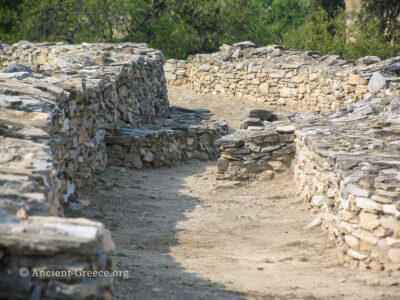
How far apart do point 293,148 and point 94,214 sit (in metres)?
3.50

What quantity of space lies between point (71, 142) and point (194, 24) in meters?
20.5

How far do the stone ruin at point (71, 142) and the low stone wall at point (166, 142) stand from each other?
0.07 ft

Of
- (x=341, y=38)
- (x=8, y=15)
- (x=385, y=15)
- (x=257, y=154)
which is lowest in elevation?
(x=257, y=154)

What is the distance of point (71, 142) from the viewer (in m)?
5.89

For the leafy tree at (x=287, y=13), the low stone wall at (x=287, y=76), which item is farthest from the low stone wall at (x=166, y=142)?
the leafy tree at (x=287, y=13)

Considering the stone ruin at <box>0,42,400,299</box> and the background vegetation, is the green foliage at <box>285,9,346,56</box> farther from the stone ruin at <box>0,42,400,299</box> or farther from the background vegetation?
the stone ruin at <box>0,42,400,299</box>

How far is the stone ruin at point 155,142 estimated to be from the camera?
2324 millimetres

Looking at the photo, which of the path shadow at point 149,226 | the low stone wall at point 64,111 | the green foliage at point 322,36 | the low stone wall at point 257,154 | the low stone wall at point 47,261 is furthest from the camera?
the green foliage at point 322,36

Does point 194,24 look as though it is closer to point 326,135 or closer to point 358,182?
point 326,135

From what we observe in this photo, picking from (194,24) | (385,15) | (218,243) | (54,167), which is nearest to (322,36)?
(385,15)

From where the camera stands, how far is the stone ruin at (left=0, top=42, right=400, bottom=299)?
2324mm

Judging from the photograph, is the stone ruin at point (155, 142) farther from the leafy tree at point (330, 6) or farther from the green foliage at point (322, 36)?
the leafy tree at point (330, 6)

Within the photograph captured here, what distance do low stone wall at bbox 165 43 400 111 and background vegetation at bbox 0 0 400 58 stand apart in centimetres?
559

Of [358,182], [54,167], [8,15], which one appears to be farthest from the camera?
[8,15]
